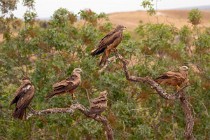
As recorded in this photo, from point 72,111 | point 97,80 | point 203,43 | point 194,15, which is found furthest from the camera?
point 194,15

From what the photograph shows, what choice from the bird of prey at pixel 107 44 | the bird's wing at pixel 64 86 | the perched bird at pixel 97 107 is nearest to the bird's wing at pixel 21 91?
the bird's wing at pixel 64 86

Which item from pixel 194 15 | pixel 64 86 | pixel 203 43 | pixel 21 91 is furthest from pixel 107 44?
pixel 194 15

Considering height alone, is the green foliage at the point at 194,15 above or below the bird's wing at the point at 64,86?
above

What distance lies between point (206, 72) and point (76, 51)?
5.53m

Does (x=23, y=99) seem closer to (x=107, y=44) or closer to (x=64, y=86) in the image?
(x=64, y=86)

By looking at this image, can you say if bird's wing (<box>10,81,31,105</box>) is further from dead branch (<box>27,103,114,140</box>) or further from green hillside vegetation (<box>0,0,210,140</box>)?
green hillside vegetation (<box>0,0,210,140</box>)

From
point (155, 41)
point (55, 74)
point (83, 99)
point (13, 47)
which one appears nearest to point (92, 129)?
point (83, 99)

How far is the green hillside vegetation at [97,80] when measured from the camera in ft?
49.2

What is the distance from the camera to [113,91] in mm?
15406

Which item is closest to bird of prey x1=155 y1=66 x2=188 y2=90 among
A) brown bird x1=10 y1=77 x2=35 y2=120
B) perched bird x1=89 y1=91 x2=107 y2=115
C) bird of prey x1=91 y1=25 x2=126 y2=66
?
bird of prey x1=91 y1=25 x2=126 y2=66

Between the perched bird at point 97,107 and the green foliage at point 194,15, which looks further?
the green foliage at point 194,15

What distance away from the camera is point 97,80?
51.2ft

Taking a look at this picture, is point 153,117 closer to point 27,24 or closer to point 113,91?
point 113,91

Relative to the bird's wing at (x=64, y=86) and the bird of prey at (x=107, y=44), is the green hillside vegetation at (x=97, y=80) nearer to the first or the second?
the bird of prey at (x=107, y=44)
